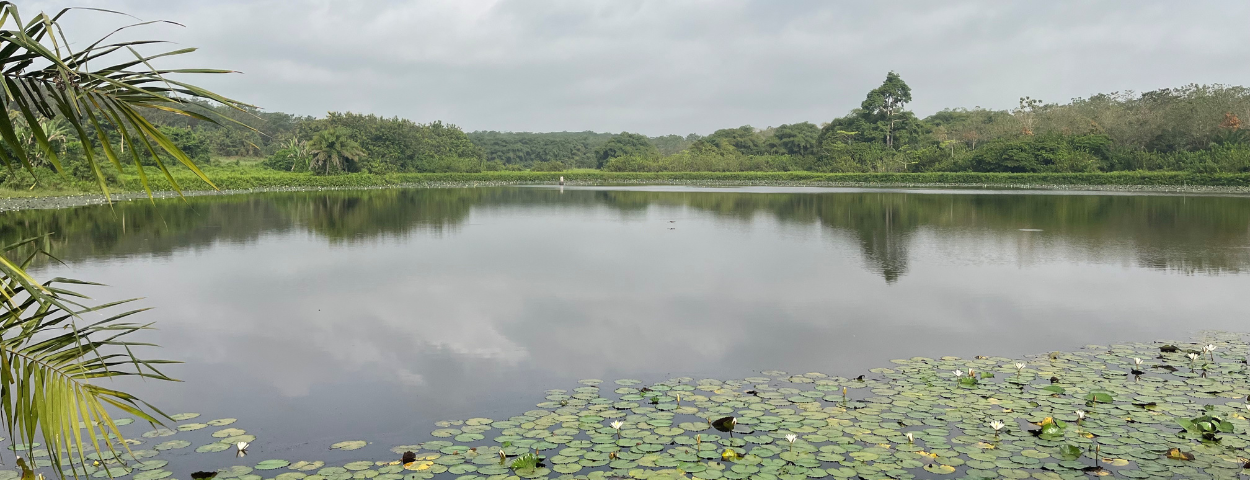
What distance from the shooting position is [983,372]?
6.81 meters

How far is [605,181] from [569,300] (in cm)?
5541

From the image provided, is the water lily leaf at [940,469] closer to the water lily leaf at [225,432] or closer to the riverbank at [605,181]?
the water lily leaf at [225,432]

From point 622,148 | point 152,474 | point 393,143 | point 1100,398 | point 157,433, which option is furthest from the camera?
point 622,148

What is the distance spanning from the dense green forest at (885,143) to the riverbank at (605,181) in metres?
2.10

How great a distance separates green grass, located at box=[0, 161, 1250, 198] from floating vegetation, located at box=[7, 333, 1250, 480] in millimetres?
30524

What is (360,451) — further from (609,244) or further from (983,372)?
(609,244)

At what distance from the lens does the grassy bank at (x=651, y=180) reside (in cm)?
3991

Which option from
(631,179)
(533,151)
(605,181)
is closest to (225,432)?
(605,181)

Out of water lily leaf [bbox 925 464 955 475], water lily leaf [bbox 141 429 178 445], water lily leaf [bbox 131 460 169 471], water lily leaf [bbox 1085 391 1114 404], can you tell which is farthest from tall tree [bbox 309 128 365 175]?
water lily leaf [bbox 925 464 955 475]

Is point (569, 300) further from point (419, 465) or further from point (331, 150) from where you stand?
point (331, 150)

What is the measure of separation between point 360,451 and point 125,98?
11.2 ft

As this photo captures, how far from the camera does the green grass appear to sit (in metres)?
40.8

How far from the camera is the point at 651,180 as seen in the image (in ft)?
221

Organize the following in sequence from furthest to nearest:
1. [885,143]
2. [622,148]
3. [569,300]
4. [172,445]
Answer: [622,148]
[885,143]
[569,300]
[172,445]
